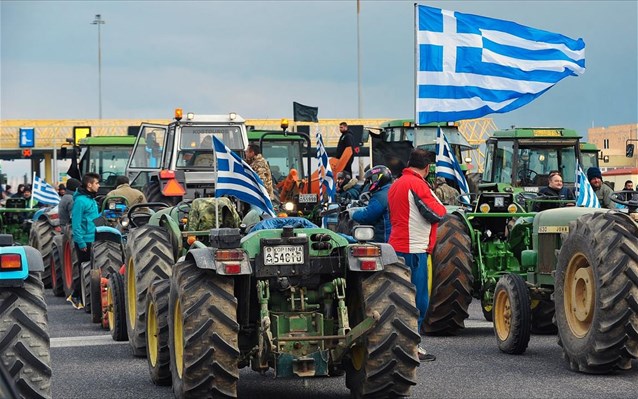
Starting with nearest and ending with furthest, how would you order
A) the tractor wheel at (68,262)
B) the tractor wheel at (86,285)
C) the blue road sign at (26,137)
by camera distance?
the tractor wheel at (86,285)
the tractor wheel at (68,262)
the blue road sign at (26,137)

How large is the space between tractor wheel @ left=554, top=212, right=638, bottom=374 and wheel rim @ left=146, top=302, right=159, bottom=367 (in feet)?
12.5

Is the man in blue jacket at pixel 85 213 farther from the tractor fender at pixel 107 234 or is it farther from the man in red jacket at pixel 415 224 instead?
the man in red jacket at pixel 415 224

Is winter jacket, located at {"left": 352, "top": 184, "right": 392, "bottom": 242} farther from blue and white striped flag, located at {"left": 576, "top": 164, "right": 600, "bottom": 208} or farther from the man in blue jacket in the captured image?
the man in blue jacket

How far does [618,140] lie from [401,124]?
41.1m

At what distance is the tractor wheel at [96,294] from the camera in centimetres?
1591

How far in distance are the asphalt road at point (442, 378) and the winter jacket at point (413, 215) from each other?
1192 millimetres

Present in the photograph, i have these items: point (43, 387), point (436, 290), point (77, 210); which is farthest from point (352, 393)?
point (77, 210)

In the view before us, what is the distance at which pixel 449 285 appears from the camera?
46.9 ft

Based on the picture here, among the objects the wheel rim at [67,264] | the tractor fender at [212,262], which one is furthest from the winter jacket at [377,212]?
the wheel rim at [67,264]

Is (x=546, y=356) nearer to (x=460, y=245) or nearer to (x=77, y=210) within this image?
(x=460, y=245)

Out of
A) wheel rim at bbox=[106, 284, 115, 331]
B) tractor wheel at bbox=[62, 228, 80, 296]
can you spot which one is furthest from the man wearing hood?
wheel rim at bbox=[106, 284, 115, 331]

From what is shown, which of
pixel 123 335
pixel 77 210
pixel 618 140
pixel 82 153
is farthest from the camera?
pixel 618 140

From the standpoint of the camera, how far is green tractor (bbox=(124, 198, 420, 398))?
364 inches

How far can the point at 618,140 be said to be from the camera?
69750 millimetres
